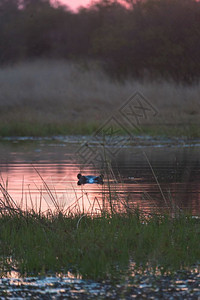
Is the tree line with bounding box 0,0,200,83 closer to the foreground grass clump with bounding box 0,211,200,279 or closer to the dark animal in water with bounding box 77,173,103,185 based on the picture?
the dark animal in water with bounding box 77,173,103,185

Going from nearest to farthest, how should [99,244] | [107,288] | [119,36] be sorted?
[107,288] → [99,244] → [119,36]

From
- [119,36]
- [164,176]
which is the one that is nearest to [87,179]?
[164,176]

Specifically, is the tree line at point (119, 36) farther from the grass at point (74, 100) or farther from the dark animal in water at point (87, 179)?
the dark animal in water at point (87, 179)

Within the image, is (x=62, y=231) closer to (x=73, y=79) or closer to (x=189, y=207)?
(x=189, y=207)

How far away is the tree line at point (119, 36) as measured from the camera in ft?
134

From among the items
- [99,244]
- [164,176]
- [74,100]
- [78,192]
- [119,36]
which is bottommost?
[99,244]

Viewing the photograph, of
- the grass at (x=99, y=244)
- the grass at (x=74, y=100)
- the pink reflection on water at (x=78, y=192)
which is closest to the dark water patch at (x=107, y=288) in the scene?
the grass at (x=99, y=244)

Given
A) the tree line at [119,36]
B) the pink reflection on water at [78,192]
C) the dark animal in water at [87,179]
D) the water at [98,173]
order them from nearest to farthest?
the pink reflection on water at [78,192], the water at [98,173], the dark animal in water at [87,179], the tree line at [119,36]

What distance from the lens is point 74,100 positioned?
35594 mm

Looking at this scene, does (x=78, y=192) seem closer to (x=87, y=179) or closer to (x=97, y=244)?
(x=87, y=179)

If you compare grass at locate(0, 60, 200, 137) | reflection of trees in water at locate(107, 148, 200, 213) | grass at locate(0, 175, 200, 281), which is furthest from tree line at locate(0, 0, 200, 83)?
grass at locate(0, 175, 200, 281)

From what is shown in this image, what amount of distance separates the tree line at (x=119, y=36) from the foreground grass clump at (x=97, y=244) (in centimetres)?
3042

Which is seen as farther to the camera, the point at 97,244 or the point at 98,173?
the point at 98,173

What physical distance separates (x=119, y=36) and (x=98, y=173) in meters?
29.9
